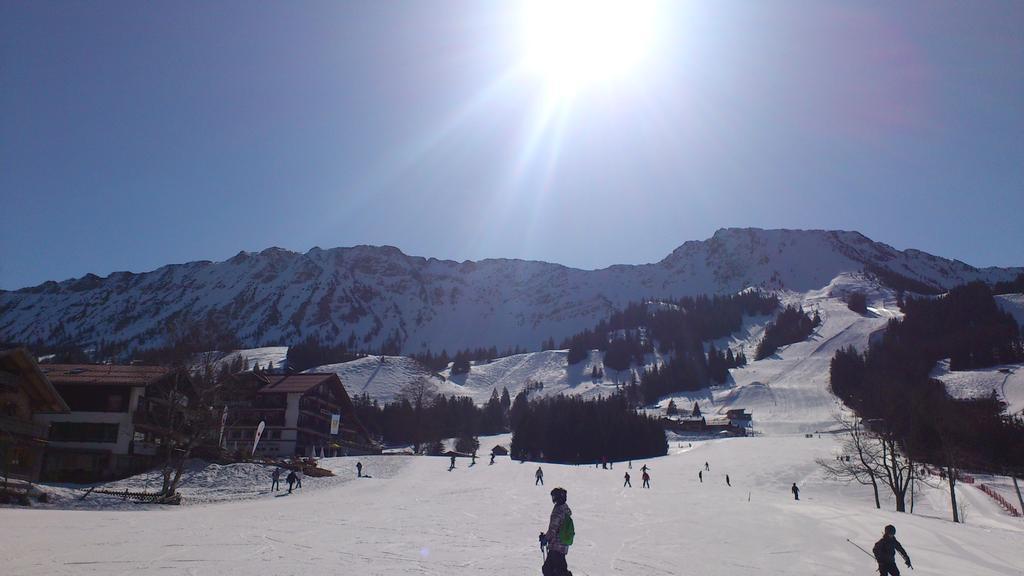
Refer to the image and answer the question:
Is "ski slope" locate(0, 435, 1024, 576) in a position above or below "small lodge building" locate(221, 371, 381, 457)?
below

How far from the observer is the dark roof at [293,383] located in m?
74.6

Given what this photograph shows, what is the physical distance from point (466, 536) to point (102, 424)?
128 ft

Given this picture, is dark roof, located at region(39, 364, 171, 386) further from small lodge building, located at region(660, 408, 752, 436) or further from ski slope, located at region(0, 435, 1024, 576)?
small lodge building, located at region(660, 408, 752, 436)

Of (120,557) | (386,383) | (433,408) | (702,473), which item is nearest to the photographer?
(120,557)

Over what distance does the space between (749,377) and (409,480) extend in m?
166

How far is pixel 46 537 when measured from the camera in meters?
16.2

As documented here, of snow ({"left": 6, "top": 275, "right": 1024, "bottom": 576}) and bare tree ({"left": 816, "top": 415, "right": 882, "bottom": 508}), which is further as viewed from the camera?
bare tree ({"left": 816, "top": 415, "right": 882, "bottom": 508})

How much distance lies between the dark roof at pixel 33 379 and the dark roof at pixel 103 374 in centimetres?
1172

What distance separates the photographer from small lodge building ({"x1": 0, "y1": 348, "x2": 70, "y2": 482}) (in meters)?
32.2

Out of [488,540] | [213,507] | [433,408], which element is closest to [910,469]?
[488,540]

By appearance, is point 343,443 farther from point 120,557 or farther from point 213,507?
point 120,557

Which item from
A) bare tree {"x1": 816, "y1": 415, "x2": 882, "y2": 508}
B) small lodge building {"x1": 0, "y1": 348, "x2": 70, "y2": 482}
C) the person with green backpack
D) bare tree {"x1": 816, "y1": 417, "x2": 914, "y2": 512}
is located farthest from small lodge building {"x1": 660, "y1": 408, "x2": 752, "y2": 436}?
the person with green backpack

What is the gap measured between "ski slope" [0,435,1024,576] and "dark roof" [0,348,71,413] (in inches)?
426

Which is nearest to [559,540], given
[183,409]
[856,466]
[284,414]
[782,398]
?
[183,409]
